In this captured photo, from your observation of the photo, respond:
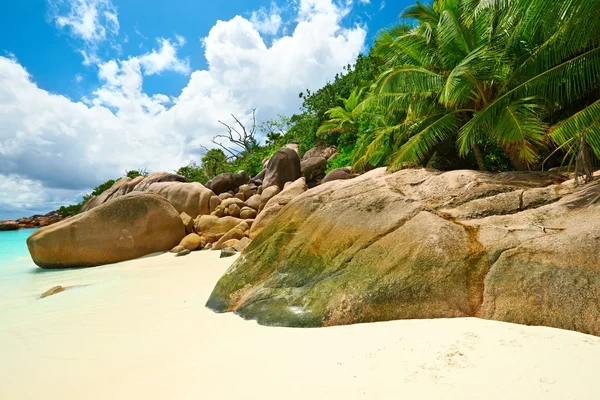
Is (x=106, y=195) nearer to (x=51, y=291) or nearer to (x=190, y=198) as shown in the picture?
(x=190, y=198)

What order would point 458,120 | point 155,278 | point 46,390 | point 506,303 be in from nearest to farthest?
point 46,390
point 506,303
point 155,278
point 458,120

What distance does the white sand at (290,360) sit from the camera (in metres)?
1.93

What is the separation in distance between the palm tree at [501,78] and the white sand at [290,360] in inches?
129

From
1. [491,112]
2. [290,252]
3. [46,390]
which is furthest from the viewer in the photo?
[491,112]

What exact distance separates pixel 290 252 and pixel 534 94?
17.2ft

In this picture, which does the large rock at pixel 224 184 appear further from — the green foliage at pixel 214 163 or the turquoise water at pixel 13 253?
the green foliage at pixel 214 163

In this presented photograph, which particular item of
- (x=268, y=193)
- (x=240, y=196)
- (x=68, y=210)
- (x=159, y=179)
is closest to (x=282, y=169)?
(x=268, y=193)

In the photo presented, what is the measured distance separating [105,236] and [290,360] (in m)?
8.96

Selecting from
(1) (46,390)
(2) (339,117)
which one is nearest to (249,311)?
(1) (46,390)

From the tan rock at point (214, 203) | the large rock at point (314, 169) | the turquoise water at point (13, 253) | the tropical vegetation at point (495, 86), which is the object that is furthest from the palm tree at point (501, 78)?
the turquoise water at point (13, 253)

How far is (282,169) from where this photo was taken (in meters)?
15.8

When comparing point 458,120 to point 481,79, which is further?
point 458,120

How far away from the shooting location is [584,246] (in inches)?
110

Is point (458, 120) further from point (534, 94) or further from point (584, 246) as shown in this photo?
point (584, 246)
